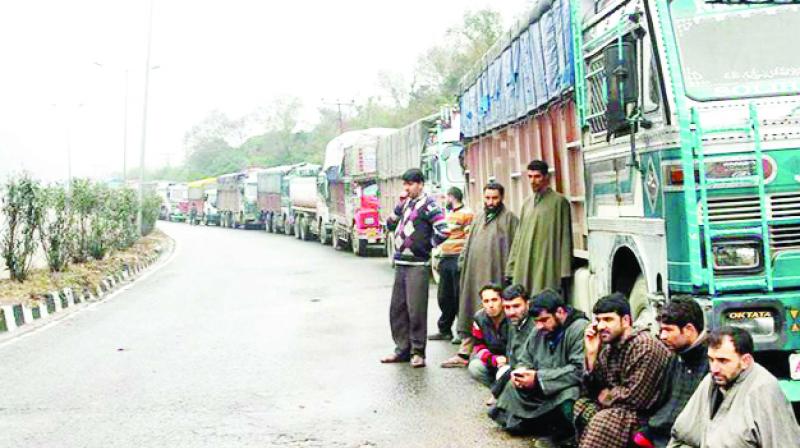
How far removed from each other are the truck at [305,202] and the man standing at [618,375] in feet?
91.8

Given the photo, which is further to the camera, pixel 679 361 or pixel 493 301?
pixel 493 301

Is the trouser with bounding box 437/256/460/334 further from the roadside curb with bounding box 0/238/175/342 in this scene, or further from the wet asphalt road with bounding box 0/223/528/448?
the roadside curb with bounding box 0/238/175/342

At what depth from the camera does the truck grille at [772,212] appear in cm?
565

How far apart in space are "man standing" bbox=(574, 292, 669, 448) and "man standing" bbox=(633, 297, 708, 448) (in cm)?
8

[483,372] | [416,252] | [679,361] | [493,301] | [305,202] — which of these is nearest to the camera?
[679,361]

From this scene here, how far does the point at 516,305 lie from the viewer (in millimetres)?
7141

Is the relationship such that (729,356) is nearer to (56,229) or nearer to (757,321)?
(757,321)

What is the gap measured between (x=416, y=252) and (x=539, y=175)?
1.56m

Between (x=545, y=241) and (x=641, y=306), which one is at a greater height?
(x=545, y=241)

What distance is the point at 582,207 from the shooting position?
7.95m

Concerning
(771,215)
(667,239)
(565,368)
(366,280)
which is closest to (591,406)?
Answer: (565,368)

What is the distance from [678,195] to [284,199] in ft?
124

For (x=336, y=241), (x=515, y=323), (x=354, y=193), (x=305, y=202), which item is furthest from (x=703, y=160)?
(x=305, y=202)

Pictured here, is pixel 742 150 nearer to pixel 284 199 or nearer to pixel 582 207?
pixel 582 207
